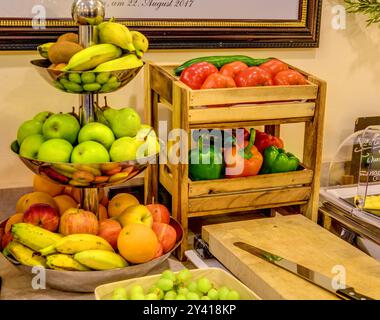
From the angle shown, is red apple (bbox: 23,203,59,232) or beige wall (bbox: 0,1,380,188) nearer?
red apple (bbox: 23,203,59,232)

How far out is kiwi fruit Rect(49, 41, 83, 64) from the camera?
123 cm

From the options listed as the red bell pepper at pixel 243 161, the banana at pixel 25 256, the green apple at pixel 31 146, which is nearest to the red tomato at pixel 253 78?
the red bell pepper at pixel 243 161

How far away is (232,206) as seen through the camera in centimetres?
143

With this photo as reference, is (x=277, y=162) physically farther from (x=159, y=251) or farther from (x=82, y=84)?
(x=82, y=84)

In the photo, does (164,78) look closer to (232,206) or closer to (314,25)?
(232,206)

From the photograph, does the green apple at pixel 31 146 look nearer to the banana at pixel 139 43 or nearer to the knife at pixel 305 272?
the banana at pixel 139 43

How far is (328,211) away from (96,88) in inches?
27.2

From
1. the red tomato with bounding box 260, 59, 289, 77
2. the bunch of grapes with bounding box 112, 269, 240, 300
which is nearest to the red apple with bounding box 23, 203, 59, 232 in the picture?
the bunch of grapes with bounding box 112, 269, 240, 300

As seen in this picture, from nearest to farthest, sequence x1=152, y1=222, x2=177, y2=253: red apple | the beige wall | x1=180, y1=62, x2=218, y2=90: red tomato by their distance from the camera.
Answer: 1. x1=152, y1=222, x2=177, y2=253: red apple
2. x1=180, y1=62, x2=218, y2=90: red tomato
3. the beige wall

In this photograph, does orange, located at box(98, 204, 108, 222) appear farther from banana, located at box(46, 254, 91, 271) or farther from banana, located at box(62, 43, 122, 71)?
banana, located at box(62, 43, 122, 71)

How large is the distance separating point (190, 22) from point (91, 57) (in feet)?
1.58

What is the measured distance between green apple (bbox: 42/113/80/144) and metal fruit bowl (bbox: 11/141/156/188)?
0.07 m

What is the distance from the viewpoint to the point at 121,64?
3.99ft

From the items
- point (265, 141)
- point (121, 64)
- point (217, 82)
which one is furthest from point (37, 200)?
point (265, 141)
